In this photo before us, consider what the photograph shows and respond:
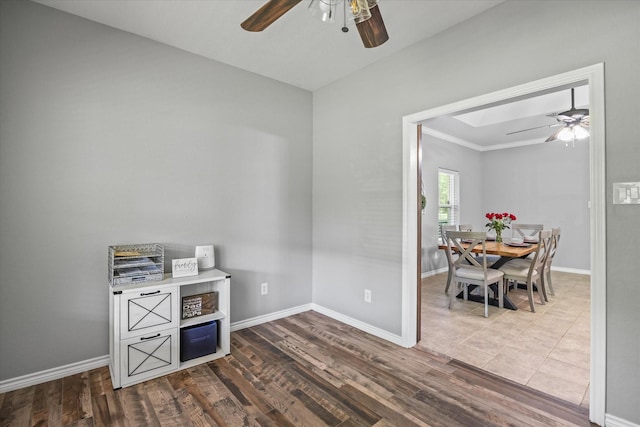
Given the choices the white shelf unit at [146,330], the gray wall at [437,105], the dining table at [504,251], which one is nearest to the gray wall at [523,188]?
the dining table at [504,251]

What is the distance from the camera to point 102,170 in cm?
243

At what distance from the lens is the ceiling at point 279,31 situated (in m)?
2.20

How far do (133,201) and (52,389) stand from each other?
140 centimetres

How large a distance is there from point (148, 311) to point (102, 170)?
3.80 feet

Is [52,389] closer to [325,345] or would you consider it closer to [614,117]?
[325,345]

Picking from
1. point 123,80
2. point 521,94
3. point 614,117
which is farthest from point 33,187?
point 614,117

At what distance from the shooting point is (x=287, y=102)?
355cm

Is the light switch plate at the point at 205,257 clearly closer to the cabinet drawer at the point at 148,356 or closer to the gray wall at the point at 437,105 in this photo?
the cabinet drawer at the point at 148,356

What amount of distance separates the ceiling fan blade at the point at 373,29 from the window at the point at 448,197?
15.2 feet

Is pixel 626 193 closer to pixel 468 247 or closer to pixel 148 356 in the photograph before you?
pixel 468 247

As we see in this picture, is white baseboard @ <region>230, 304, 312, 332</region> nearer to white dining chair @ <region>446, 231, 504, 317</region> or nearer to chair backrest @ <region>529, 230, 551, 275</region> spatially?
white dining chair @ <region>446, 231, 504, 317</region>

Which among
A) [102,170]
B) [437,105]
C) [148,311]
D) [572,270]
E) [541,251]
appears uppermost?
[437,105]

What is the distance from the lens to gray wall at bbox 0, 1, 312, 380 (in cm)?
213

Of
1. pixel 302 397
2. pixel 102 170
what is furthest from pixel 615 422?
pixel 102 170
